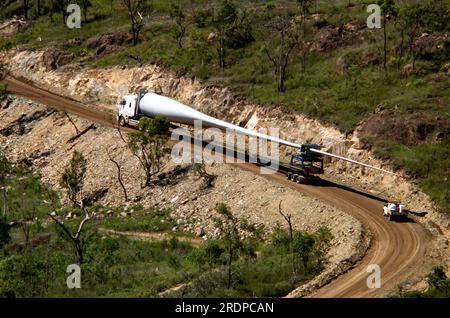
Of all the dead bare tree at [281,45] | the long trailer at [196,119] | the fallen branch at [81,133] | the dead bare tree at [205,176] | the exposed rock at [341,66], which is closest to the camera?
the long trailer at [196,119]

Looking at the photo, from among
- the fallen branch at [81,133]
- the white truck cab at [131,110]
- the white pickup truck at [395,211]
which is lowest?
the white pickup truck at [395,211]

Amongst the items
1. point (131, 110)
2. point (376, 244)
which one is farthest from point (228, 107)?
point (376, 244)

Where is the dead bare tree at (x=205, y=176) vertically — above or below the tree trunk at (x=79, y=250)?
above

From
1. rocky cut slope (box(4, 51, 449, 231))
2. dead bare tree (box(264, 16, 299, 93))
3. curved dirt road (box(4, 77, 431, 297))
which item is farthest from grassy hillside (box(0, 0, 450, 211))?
curved dirt road (box(4, 77, 431, 297))

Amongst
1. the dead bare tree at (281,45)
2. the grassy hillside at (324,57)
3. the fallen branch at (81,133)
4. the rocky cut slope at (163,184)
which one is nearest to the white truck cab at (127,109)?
the rocky cut slope at (163,184)

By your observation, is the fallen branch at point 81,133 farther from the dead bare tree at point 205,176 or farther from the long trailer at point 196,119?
the dead bare tree at point 205,176

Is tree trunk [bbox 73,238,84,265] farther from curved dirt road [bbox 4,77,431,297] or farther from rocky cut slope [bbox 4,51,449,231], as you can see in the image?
rocky cut slope [bbox 4,51,449,231]

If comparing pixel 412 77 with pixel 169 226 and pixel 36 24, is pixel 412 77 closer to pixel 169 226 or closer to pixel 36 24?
pixel 169 226
